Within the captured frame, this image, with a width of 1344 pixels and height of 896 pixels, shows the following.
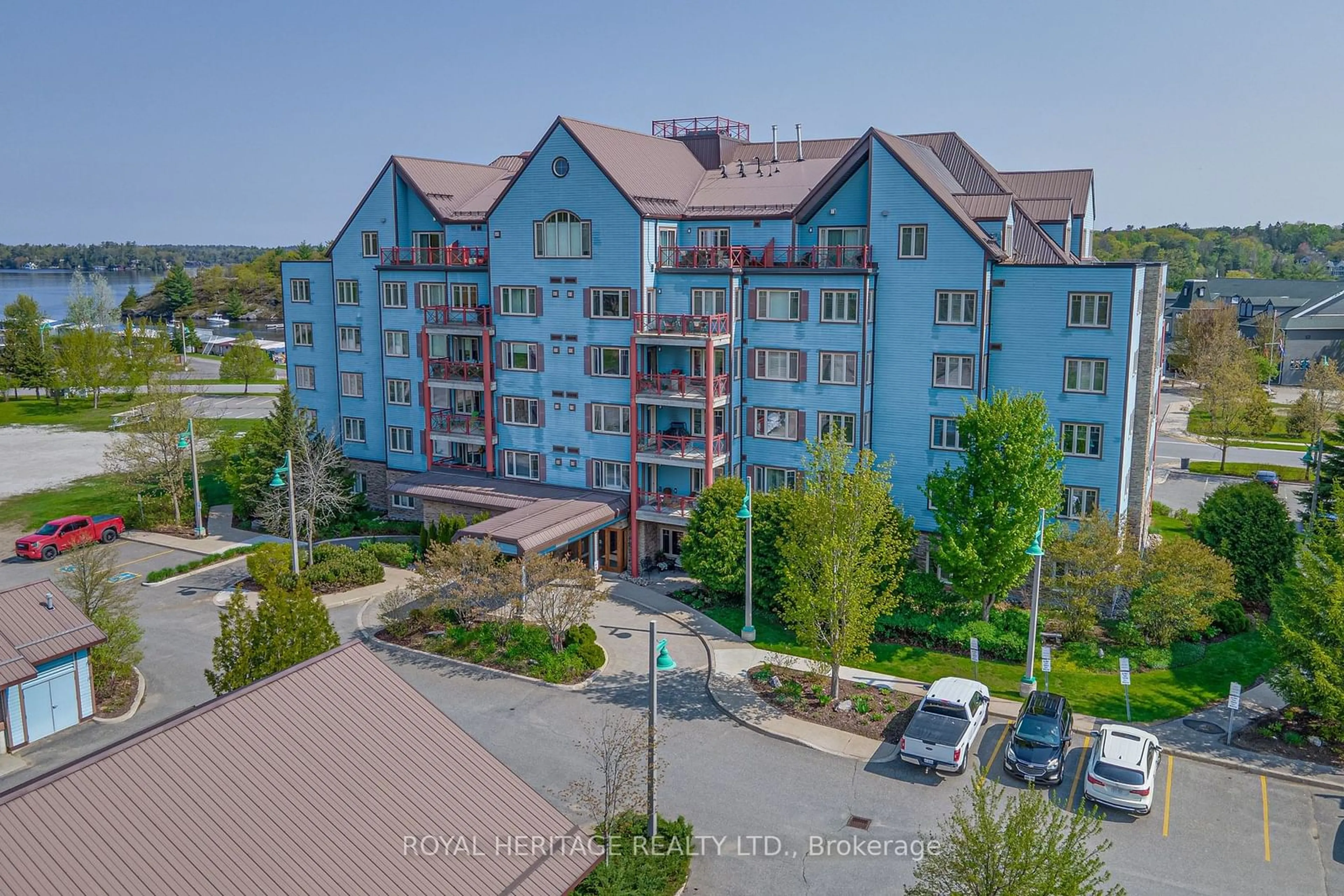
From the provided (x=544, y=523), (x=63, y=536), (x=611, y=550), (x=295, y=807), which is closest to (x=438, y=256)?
(x=544, y=523)

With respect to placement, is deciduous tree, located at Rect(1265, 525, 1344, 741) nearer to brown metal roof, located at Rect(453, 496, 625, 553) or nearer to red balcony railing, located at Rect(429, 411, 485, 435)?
brown metal roof, located at Rect(453, 496, 625, 553)

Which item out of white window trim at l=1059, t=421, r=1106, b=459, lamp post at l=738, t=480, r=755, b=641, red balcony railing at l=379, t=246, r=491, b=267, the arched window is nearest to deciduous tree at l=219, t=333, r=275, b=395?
red balcony railing at l=379, t=246, r=491, b=267

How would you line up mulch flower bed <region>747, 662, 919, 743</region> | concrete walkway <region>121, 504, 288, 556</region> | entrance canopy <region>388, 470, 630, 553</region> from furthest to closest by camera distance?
concrete walkway <region>121, 504, 288, 556</region> < entrance canopy <region>388, 470, 630, 553</region> < mulch flower bed <region>747, 662, 919, 743</region>

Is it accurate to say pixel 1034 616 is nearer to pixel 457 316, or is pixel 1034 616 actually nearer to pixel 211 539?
pixel 457 316

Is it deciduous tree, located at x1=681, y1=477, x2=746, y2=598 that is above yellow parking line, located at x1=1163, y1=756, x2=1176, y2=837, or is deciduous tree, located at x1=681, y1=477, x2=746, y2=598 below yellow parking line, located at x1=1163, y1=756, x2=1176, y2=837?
above

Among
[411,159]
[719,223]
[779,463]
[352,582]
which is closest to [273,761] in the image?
[352,582]

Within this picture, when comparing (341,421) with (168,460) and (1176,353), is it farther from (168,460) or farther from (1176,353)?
(1176,353)

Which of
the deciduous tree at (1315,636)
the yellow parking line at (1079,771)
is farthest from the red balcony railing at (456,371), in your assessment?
the deciduous tree at (1315,636)
